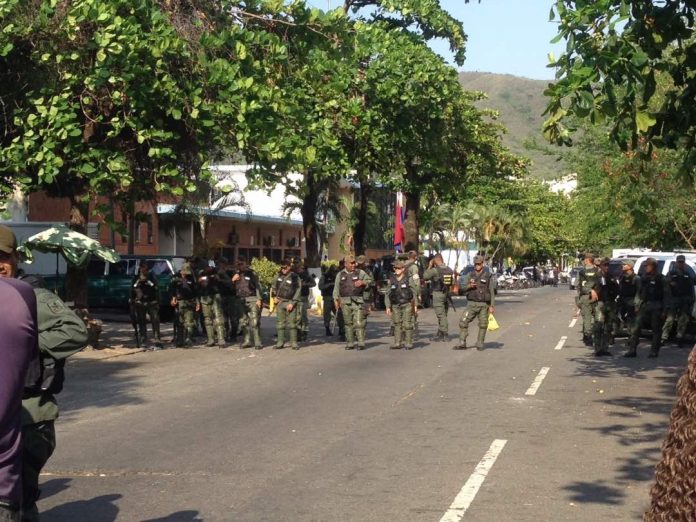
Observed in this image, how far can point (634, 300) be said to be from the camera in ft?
66.6

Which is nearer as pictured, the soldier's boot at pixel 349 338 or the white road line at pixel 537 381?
the white road line at pixel 537 381

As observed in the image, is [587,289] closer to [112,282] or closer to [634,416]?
[634,416]

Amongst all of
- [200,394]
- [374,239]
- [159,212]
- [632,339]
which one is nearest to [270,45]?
[200,394]

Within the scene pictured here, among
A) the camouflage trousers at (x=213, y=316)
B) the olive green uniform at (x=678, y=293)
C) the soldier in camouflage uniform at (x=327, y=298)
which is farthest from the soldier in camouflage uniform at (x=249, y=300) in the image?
the olive green uniform at (x=678, y=293)

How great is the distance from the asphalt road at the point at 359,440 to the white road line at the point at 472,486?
0.02 m

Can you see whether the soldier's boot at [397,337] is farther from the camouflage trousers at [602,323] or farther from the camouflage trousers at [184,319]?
the camouflage trousers at [184,319]

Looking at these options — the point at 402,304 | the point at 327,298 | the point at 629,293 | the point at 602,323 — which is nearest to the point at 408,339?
the point at 402,304

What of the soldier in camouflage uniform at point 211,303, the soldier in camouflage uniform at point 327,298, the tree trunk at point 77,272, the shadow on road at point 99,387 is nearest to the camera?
the shadow on road at point 99,387

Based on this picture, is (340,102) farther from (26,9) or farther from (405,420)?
(405,420)

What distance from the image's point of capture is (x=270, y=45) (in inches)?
730

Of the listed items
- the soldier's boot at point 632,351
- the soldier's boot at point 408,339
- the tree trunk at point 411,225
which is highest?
the tree trunk at point 411,225

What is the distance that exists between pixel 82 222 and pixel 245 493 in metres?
13.4

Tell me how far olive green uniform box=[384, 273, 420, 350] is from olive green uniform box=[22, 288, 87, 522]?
15.4 m

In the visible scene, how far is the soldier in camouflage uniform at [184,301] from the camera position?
21234 millimetres
